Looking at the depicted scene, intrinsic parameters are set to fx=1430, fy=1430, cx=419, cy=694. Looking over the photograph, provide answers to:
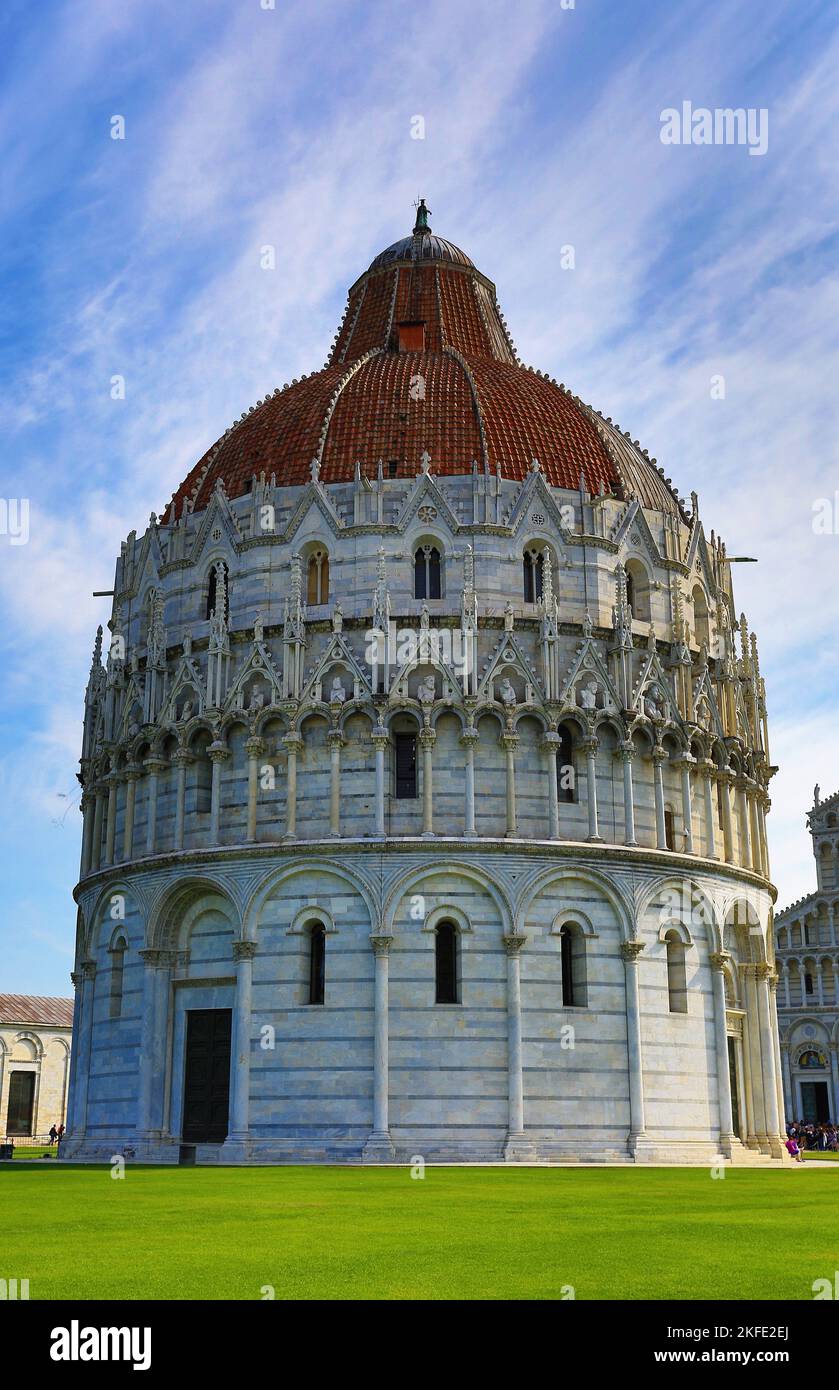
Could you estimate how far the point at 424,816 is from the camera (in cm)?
4028

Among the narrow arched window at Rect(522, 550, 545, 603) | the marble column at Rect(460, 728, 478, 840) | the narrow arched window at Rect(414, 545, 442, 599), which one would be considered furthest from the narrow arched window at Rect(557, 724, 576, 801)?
the narrow arched window at Rect(414, 545, 442, 599)

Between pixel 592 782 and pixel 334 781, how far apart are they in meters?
7.54

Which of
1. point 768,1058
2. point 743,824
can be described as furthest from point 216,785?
point 768,1058

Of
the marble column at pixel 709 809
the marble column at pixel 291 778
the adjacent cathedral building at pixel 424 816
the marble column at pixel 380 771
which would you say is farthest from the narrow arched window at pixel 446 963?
the marble column at pixel 709 809

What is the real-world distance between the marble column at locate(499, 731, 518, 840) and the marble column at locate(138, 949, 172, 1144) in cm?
1111

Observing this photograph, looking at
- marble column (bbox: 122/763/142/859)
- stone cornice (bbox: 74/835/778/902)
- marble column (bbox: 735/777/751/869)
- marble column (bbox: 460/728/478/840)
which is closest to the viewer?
stone cornice (bbox: 74/835/778/902)

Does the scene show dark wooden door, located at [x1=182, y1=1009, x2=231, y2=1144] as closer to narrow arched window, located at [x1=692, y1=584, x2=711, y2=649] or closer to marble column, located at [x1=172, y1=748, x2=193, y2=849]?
marble column, located at [x1=172, y1=748, x2=193, y2=849]

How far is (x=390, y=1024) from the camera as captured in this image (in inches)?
1529

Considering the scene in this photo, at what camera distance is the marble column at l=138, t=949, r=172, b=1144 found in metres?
41.5

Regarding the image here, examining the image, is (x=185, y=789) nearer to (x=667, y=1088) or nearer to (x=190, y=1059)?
(x=190, y=1059)

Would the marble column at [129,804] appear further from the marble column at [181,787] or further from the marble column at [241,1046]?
the marble column at [241,1046]

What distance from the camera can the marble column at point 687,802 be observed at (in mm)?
43625

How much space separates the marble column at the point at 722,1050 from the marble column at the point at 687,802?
346 centimetres
